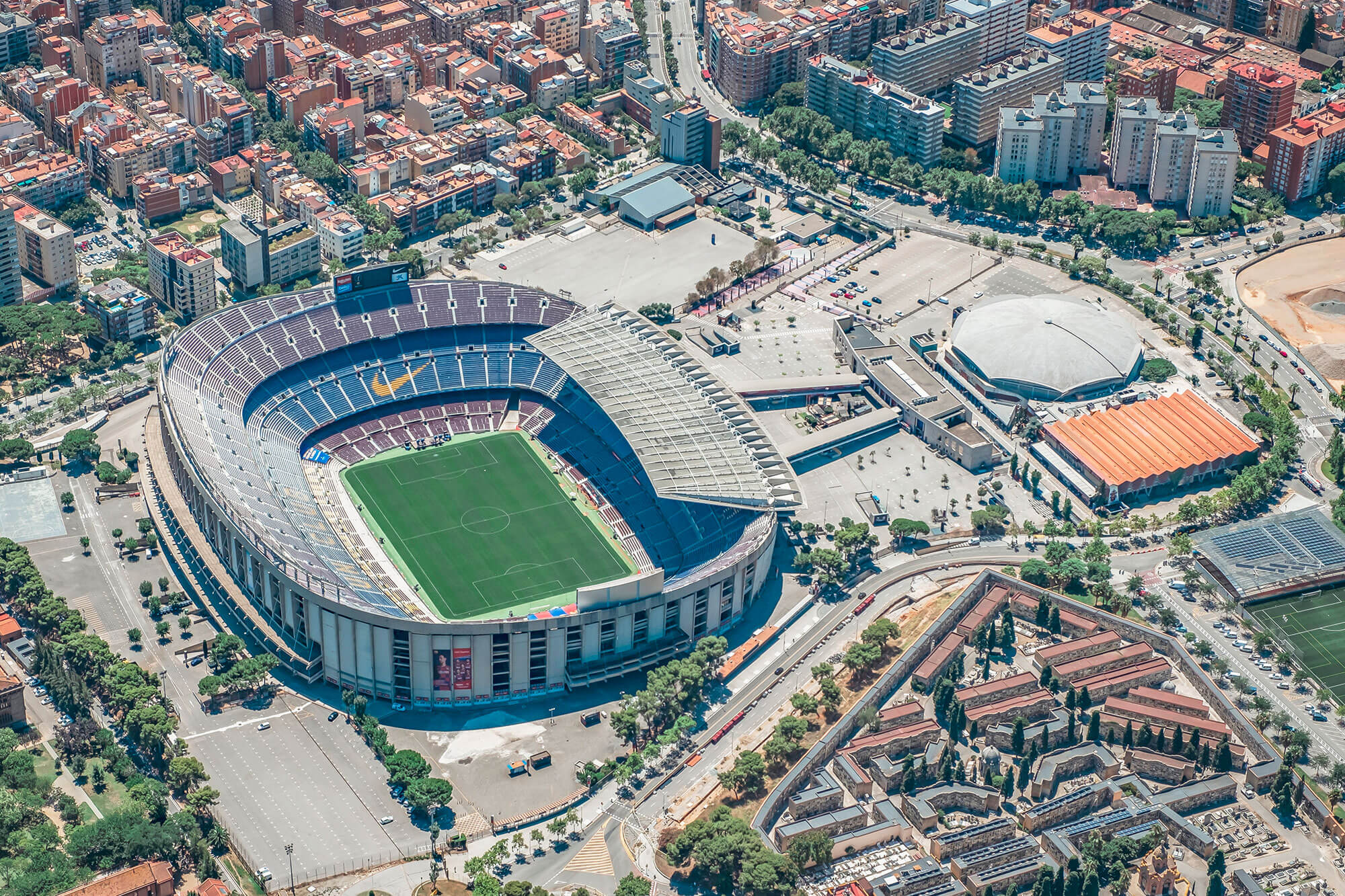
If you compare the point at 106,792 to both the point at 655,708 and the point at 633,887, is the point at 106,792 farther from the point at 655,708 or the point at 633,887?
the point at 655,708

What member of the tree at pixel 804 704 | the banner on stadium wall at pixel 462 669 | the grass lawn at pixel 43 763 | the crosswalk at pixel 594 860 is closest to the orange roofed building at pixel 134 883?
the grass lawn at pixel 43 763

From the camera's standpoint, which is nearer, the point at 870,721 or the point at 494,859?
the point at 494,859

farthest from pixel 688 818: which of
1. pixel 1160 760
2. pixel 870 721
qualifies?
pixel 1160 760

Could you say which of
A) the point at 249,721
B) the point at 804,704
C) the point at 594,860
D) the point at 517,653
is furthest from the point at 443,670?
the point at 804,704

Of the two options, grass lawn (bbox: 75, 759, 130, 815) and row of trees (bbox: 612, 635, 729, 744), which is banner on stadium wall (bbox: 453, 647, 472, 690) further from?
grass lawn (bbox: 75, 759, 130, 815)

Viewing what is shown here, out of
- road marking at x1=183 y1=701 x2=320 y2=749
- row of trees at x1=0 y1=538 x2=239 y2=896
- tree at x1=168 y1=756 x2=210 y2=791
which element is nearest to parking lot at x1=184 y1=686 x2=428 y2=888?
road marking at x1=183 y1=701 x2=320 y2=749

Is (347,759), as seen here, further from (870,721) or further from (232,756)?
(870,721)
